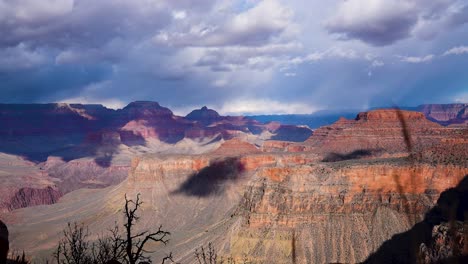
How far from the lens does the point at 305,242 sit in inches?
2596

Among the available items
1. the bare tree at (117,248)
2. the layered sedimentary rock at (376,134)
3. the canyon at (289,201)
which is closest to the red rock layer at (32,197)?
the canyon at (289,201)

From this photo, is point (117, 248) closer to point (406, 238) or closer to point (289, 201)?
point (406, 238)

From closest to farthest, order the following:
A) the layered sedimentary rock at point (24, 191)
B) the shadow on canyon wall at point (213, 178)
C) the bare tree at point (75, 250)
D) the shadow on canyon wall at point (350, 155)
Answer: the bare tree at point (75, 250), the shadow on canyon wall at point (350, 155), the shadow on canyon wall at point (213, 178), the layered sedimentary rock at point (24, 191)

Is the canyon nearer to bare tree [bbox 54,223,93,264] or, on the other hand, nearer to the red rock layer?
bare tree [bbox 54,223,93,264]

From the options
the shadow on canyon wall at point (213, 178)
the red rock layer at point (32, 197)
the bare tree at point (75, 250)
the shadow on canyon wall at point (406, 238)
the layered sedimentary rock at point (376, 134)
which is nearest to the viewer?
the bare tree at point (75, 250)

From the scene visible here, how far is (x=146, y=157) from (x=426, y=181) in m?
80.4

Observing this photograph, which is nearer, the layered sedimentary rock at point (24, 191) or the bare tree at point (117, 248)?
the bare tree at point (117, 248)

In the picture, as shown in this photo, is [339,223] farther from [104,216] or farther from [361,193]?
[104,216]

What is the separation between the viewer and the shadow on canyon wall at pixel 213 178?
122162mm

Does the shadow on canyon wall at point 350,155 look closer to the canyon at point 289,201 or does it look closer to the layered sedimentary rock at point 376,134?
the layered sedimentary rock at point 376,134

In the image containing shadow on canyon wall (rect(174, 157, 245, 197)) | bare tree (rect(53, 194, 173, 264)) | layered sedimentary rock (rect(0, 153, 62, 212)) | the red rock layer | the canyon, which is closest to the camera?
bare tree (rect(53, 194, 173, 264))

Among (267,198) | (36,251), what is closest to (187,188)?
(36,251)

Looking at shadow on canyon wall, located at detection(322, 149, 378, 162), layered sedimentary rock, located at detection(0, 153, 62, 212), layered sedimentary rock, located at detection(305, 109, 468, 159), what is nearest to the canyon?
layered sedimentary rock, located at detection(305, 109, 468, 159)

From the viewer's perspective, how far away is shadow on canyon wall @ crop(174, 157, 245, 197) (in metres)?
122
